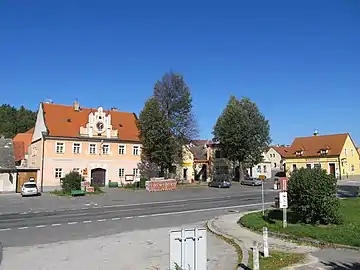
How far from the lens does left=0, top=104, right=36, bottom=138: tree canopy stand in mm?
92750

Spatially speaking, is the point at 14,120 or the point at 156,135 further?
the point at 14,120

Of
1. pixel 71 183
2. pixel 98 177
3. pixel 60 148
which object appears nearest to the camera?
pixel 71 183

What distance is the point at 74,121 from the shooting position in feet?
171

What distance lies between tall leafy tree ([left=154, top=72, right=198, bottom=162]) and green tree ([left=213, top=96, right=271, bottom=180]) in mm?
7532

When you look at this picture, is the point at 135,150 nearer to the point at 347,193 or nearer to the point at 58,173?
the point at 58,173

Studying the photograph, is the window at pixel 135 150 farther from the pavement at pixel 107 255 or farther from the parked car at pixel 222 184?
the pavement at pixel 107 255

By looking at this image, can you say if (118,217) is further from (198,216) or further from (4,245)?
(4,245)

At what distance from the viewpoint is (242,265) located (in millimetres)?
10578

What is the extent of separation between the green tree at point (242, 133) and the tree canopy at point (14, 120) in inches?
2108

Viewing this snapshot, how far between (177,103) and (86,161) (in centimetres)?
1563

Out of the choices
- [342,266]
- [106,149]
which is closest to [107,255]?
[342,266]

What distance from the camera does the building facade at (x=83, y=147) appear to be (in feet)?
155

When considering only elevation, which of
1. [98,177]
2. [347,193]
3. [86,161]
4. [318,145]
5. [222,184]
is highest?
[318,145]

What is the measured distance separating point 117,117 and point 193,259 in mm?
52370
